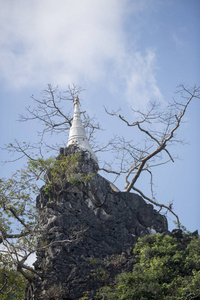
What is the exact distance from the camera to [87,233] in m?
13.4

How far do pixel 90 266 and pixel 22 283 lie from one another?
221 centimetres

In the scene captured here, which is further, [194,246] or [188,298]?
[194,246]

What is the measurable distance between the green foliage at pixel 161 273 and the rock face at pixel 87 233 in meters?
0.62

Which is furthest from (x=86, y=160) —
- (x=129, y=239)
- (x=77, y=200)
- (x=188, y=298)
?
(x=188, y=298)

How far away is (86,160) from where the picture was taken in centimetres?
1529

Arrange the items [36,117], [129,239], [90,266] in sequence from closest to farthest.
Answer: [90,266] < [129,239] < [36,117]

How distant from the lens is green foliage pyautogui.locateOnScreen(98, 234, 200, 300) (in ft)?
35.4

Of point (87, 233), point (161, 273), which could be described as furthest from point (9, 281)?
point (161, 273)

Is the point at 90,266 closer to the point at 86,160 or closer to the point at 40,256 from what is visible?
the point at 40,256

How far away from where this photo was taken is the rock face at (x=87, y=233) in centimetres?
1214

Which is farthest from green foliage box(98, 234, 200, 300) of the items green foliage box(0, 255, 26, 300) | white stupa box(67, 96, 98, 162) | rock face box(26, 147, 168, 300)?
white stupa box(67, 96, 98, 162)

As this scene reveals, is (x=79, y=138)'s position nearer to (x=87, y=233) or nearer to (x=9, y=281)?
(x=87, y=233)

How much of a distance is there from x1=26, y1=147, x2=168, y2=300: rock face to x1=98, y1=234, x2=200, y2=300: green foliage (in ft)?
2.03

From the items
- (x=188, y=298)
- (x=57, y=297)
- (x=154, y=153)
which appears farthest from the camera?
(x=154, y=153)
